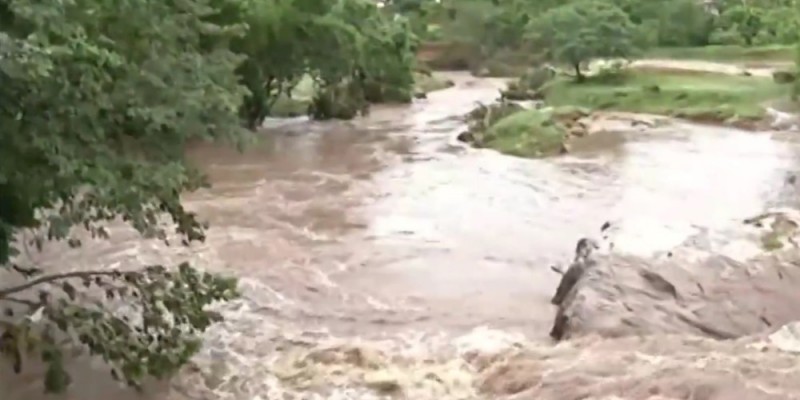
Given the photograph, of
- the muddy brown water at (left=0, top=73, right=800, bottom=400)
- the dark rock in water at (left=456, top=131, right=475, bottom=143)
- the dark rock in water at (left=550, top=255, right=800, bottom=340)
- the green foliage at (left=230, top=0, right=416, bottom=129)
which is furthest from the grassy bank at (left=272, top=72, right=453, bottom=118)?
the dark rock in water at (left=550, top=255, right=800, bottom=340)

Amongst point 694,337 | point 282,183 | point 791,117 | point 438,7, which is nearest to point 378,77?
point 791,117

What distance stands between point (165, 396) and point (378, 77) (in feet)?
89.5

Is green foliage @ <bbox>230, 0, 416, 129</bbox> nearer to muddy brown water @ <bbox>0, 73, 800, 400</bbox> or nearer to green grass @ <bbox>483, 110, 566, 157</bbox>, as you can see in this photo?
muddy brown water @ <bbox>0, 73, 800, 400</bbox>

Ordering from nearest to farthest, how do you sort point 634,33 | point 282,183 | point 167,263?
point 167,263
point 282,183
point 634,33

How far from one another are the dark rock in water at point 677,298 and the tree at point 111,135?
3479 millimetres

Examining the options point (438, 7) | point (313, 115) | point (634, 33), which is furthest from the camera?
point (438, 7)

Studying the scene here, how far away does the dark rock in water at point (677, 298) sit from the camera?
1011 centimetres

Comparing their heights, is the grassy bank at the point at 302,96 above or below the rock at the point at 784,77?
above

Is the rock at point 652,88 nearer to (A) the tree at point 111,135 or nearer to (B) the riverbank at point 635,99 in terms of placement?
(B) the riverbank at point 635,99

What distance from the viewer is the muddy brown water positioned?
11281mm

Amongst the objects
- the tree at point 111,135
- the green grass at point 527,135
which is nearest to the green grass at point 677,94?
the green grass at point 527,135

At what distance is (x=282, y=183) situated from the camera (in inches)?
809

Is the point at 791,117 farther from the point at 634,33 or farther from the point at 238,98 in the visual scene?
the point at 238,98

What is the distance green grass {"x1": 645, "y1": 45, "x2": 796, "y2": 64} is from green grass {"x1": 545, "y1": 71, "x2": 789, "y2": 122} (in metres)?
7.76
